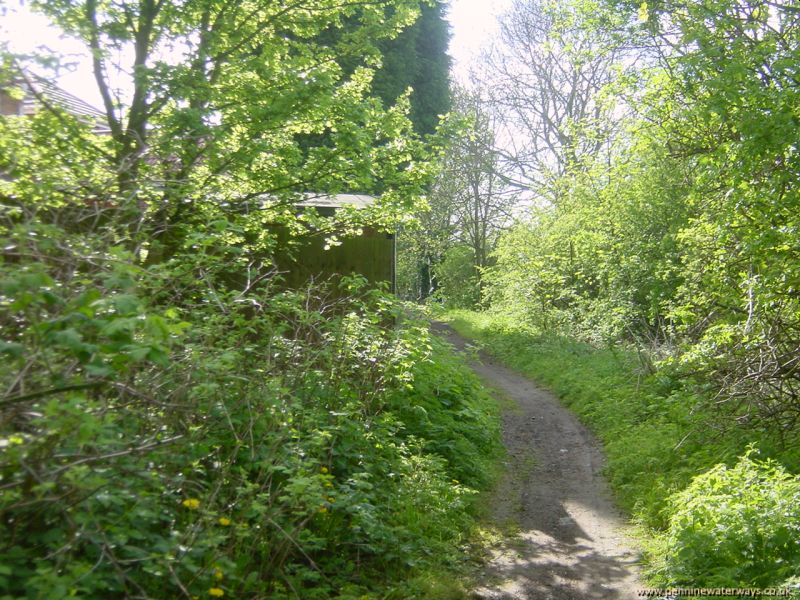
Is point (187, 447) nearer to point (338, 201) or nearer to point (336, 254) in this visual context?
point (336, 254)

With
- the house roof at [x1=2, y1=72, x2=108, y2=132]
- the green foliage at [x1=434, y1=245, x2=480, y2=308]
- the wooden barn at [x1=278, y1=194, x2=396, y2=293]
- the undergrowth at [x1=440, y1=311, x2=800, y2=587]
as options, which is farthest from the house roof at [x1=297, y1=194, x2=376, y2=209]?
the green foliage at [x1=434, y1=245, x2=480, y2=308]

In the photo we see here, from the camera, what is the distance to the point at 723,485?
6652 mm

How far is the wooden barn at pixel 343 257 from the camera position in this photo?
11.3 m

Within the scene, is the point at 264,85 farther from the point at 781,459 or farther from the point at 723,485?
the point at 781,459

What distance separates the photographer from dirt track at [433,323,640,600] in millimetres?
6156

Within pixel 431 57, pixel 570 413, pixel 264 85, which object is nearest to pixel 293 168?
pixel 264 85

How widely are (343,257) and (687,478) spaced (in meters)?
6.15

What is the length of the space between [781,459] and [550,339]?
1166cm

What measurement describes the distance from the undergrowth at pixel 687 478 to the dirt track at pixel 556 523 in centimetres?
26

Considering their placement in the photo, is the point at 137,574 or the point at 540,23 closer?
the point at 137,574

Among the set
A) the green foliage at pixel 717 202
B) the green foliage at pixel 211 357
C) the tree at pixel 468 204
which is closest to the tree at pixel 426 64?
the tree at pixel 468 204

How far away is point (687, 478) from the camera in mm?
8023

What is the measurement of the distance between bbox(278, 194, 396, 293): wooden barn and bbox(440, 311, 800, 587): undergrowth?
93.0 inches

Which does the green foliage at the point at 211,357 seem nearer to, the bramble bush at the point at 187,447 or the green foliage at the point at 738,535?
the bramble bush at the point at 187,447
